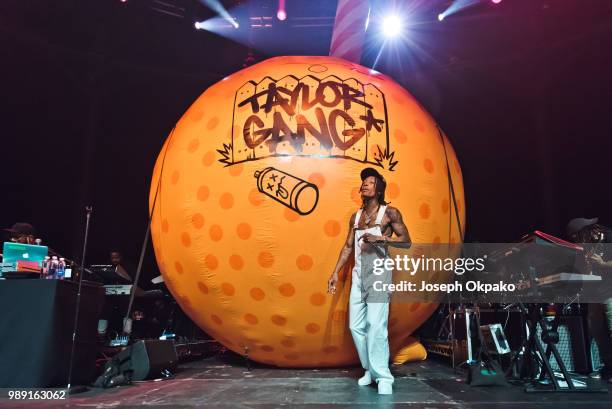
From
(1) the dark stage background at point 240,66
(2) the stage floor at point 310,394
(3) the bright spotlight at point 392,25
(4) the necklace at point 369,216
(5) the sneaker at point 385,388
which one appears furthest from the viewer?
(3) the bright spotlight at point 392,25

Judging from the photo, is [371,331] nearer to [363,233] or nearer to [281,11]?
[363,233]

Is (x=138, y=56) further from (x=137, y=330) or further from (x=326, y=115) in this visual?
(x=326, y=115)

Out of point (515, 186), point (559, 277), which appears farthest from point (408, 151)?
point (515, 186)

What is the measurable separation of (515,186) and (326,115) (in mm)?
4886

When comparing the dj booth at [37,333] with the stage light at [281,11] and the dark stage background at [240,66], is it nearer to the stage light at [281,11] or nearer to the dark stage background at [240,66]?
the dark stage background at [240,66]

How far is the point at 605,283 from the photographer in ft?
14.2

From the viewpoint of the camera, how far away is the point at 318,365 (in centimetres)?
477

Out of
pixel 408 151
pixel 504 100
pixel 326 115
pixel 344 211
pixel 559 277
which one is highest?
pixel 504 100

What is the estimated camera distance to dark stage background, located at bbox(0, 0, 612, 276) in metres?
7.47

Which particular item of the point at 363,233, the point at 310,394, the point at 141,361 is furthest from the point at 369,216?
the point at 141,361

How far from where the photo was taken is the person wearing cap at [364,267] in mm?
3658

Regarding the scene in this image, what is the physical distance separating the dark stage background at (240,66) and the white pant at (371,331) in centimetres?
482

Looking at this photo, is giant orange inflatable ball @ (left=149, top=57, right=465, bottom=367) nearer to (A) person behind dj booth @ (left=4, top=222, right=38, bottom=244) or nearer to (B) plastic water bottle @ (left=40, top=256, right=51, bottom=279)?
(B) plastic water bottle @ (left=40, top=256, right=51, bottom=279)

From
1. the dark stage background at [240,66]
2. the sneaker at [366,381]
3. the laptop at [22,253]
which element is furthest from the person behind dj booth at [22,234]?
the sneaker at [366,381]
